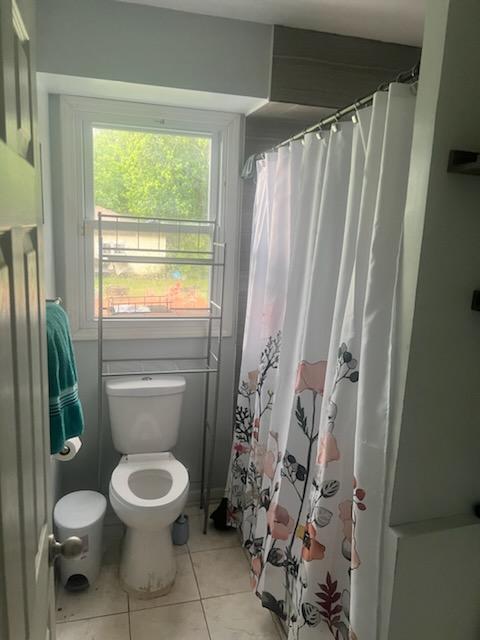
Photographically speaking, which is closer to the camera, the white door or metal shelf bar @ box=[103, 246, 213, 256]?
the white door

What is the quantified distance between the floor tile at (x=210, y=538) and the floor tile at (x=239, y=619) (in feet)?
1.11

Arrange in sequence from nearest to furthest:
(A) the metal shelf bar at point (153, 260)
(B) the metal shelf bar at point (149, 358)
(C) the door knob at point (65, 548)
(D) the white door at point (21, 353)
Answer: (D) the white door at point (21, 353) → (C) the door knob at point (65, 548) → (A) the metal shelf bar at point (153, 260) → (B) the metal shelf bar at point (149, 358)

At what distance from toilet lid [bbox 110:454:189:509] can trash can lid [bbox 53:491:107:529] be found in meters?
0.15

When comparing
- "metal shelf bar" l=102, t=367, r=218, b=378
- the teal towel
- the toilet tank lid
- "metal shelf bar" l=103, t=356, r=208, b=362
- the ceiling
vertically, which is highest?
the ceiling

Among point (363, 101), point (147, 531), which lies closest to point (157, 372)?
point (147, 531)

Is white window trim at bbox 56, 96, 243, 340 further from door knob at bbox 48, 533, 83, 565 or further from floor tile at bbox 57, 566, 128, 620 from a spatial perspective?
door knob at bbox 48, 533, 83, 565

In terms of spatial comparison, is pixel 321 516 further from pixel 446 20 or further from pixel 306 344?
pixel 446 20

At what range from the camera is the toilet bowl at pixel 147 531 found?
196 cm

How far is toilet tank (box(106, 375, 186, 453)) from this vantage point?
90.4 inches

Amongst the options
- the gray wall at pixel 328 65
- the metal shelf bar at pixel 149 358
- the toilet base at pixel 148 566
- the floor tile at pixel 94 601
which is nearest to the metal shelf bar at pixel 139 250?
the metal shelf bar at pixel 149 358

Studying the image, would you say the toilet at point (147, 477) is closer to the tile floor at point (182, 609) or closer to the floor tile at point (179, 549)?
the tile floor at point (182, 609)

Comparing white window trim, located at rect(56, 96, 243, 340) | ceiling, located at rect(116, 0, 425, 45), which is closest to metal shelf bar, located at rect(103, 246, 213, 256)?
white window trim, located at rect(56, 96, 243, 340)

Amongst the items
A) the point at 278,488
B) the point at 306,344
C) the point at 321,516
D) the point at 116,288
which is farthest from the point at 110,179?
the point at 321,516

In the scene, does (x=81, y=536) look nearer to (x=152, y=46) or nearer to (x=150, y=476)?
(x=150, y=476)
